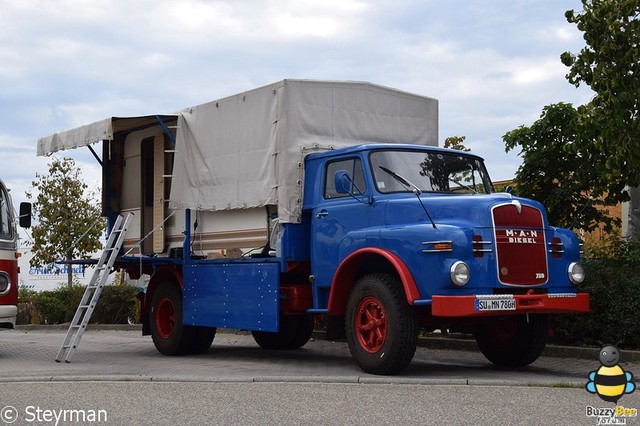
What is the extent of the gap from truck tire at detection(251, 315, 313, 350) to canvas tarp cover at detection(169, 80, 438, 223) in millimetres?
2435

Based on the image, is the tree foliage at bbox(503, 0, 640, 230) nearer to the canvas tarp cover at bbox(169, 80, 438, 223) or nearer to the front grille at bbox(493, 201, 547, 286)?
the canvas tarp cover at bbox(169, 80, 438, 223)

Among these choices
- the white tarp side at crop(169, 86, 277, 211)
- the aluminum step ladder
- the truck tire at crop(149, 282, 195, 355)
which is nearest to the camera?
the white tarp side at crop(169, 86, 277, 211)

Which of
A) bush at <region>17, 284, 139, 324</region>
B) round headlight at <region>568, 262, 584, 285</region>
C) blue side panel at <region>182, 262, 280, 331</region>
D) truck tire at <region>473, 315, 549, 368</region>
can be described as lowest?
bush at <region>17, 284, 139, 324</region>

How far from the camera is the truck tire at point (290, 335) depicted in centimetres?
1545

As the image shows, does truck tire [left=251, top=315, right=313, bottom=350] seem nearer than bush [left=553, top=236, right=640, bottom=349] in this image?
No

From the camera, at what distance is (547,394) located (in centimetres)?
934

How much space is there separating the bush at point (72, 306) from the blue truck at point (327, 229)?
806 cm

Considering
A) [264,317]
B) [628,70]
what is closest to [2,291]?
[264,317]

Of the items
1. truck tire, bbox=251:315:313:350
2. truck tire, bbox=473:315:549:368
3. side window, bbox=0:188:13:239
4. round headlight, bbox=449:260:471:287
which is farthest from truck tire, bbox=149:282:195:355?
round headlight, bbox=449:260:471:287

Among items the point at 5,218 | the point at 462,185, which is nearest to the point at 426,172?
the point at 462,185

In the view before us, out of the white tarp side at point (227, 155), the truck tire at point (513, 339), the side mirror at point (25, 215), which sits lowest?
the truck tire at point (513, 339)

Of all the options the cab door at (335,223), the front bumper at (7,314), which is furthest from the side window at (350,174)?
the front bumper at (7,314)

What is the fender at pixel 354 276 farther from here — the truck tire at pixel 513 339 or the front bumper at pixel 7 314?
the front bumper at pixel 7 314

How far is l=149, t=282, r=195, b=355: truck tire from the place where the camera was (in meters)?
14.7
